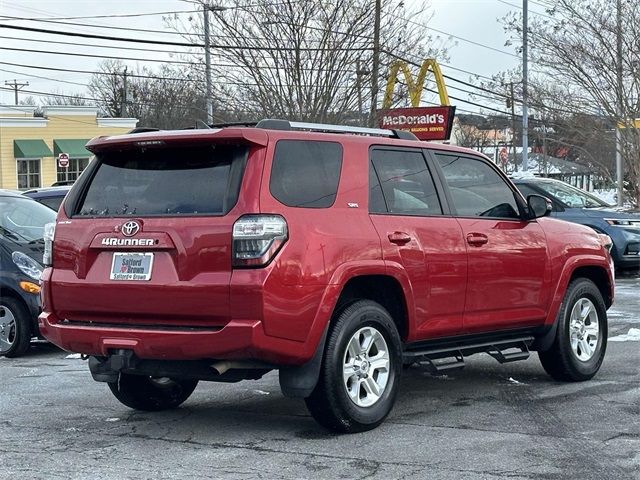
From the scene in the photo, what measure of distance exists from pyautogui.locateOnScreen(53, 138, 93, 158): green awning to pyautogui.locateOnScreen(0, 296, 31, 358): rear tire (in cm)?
4045

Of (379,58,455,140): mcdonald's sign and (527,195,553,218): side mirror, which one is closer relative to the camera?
(527,195,553,218): side mirror

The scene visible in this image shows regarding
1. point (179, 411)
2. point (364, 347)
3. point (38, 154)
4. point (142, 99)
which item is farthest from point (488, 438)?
point (142, 99)

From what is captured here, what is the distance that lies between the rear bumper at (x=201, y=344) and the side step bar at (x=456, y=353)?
1.29m

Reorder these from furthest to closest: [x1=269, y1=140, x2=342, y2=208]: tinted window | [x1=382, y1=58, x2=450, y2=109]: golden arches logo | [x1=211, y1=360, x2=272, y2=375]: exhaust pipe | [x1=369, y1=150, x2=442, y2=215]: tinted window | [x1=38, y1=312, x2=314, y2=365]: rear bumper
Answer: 1. [x1=382, y1=58, x2=450, y2=109]: golden arches logo
2. [x1=369, y1=150, x2=442, y2=215]: tinted window
3. [x1=269, y1=140, x2=342, y2=208]: tinted window
4. [x1=211, y1=360, x2=272, y2=375]: exhaust pipe
5. [x1=38, y1=312, x2=314, y2=365]: rear bumper

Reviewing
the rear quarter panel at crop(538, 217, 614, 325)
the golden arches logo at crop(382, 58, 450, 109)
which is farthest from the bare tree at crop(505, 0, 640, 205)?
the rear quarter panel at crop(538, 217, 614, 325)

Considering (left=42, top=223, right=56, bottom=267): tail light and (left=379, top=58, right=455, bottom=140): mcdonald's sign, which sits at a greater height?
(left=379, top=58, right=455, bottom=140): mcdonald's sign

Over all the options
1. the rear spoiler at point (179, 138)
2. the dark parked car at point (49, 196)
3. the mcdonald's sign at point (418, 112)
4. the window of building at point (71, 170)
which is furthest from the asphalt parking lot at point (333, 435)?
the window of building at point (71, 170)

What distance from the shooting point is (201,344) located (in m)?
6.03

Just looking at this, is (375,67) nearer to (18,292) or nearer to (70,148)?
(18,292)

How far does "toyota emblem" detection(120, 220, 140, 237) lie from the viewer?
634 centimetres

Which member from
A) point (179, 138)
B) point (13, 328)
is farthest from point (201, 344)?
point (13, 328)

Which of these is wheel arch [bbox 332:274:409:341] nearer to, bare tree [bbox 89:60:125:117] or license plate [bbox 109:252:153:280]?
license plate [bbox 109:252:153:280]

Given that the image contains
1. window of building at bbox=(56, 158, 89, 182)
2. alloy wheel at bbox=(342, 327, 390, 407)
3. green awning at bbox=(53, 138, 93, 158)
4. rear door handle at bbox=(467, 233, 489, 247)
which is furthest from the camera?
green awning at bbox=(53, 138, 93, 158)

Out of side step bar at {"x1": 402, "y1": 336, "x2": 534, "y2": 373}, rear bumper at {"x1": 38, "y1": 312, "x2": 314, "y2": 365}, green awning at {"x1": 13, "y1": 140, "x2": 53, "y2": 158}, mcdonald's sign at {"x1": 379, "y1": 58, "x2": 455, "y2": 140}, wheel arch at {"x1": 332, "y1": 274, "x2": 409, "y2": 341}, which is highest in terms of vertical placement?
mcdonald's sign at {"x1": 379, "y1": 58, "x2": 455, "y2": 140}
